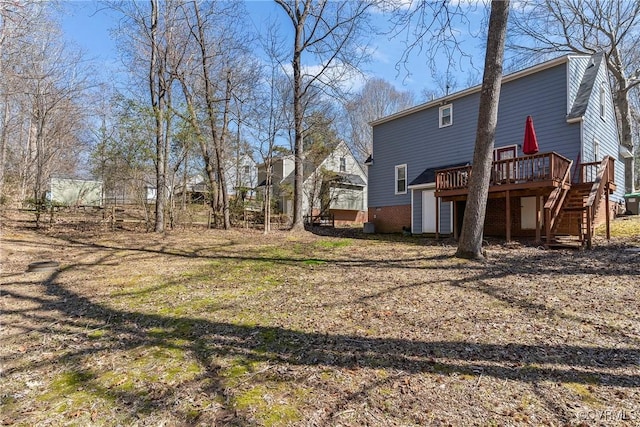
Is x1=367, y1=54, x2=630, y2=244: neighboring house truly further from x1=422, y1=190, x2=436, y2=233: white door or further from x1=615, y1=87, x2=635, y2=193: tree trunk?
x1=615, y1=87, x2=635, y2=193: tree trunk

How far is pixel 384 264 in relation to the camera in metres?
7.00

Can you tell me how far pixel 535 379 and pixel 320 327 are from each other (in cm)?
200

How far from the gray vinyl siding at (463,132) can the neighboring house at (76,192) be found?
43.1 feet

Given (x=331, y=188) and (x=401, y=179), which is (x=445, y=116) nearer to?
(x=401, y=179)

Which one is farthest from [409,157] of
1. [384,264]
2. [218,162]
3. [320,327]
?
[320,327]

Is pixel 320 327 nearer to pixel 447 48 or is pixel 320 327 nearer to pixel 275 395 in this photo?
pixel 275 395

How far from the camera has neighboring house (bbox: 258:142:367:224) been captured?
966 inches

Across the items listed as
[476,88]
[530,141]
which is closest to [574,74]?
[476,88]

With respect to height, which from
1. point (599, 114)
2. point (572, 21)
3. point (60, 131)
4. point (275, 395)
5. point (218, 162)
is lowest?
point (275, 395)

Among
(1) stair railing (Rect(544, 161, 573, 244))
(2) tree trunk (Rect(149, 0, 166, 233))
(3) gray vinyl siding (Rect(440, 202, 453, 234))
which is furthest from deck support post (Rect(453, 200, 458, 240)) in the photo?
(2) tree trunk (Rect(149, 0, 166, 233))

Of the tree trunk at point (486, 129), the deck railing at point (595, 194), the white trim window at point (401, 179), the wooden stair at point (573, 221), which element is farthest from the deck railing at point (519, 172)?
the white trim window at point (401, 179)

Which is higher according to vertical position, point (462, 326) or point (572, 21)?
point (572, 21)

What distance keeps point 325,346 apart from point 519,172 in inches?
406

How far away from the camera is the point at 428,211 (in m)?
15.0
